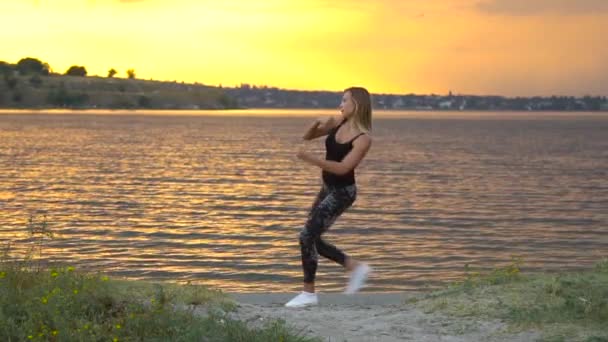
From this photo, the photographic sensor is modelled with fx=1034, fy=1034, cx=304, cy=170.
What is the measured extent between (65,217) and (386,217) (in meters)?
7.32

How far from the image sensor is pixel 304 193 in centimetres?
3097

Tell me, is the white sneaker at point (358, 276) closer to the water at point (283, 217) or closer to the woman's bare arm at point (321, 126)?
the woman's bare arm at point (321, 126)

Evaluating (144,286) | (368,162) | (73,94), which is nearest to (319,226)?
(144,286)

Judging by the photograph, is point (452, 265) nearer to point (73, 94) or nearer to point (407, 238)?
point (407, 238)

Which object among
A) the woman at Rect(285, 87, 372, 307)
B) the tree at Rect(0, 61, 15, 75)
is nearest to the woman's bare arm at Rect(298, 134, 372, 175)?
the woman at Rect(285, 87, 372, 307)

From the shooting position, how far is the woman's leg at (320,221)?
351 inches

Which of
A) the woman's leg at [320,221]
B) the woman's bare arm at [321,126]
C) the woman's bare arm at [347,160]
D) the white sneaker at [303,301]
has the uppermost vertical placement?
the woman's bare arm at [321,126]

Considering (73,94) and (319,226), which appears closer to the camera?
(319,226)

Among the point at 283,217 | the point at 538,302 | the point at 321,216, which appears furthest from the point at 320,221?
the point at 283,217

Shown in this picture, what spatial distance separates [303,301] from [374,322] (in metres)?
1.12

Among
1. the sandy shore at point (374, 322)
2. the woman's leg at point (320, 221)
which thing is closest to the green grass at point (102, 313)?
the sandy shore at point (374, 322)

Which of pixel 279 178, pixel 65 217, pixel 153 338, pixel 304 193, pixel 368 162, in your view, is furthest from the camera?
pixel 368 162

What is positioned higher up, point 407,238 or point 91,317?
point 91,317

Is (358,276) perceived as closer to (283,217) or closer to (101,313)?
(101,313)
